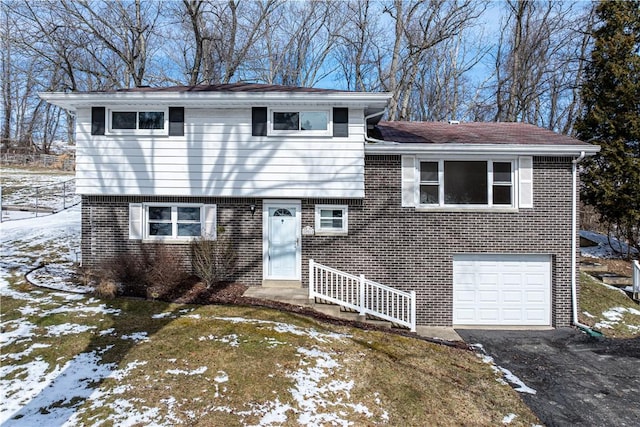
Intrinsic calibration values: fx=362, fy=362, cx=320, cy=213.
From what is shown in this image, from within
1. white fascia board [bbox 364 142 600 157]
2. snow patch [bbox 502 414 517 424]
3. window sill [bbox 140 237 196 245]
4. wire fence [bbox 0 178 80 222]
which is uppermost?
white fascia board [bbox 364 142 600 157]

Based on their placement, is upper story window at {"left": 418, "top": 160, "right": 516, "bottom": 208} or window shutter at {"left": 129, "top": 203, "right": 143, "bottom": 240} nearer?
upper story window at {"left": 418, "top": 160, "right": 516, "bottom": 208}

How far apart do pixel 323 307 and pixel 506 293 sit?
4959mm

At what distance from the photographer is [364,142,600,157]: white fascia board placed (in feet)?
29.9

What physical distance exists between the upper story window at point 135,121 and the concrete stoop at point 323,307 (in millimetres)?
4992

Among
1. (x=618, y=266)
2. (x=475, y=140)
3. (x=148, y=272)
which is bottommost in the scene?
(x=618, y=266)

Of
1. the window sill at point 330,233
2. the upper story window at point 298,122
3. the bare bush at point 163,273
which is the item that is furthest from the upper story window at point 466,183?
the bare bush at point 163,273

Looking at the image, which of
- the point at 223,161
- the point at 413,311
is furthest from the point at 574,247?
the point at 223,161

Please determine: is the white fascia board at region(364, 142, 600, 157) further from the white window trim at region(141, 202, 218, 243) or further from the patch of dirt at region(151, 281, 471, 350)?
the white window trim at region(141, 202, 218, 243)

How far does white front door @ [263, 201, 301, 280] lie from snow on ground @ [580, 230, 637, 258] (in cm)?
1267

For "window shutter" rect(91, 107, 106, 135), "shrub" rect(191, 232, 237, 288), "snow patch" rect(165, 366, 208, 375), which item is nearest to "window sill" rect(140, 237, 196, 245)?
"shrub" rect(191, 232, 237, 288)

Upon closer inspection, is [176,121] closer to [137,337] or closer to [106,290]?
[106,290]

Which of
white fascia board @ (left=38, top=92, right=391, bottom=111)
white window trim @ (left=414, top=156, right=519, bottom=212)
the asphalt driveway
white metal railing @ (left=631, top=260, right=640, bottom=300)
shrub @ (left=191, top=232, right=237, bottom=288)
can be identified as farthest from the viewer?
white metal railing @ (left=631, top=260, right=640, bottom=300)

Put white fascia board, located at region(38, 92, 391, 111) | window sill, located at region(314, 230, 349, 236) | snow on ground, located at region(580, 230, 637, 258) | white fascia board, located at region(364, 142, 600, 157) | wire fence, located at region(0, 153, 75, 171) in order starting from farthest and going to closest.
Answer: wire fence, located at region(0, 153, 75, 171) < snow on ground, located at region(580, 230, 637, 258) < window sill, located at region(314, 230, 349, 236) < white fascia board, located at region(364, 142, 600, 157) < white fascia board, located at region(38, 92, 391, 111)

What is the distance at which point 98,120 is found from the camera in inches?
372
